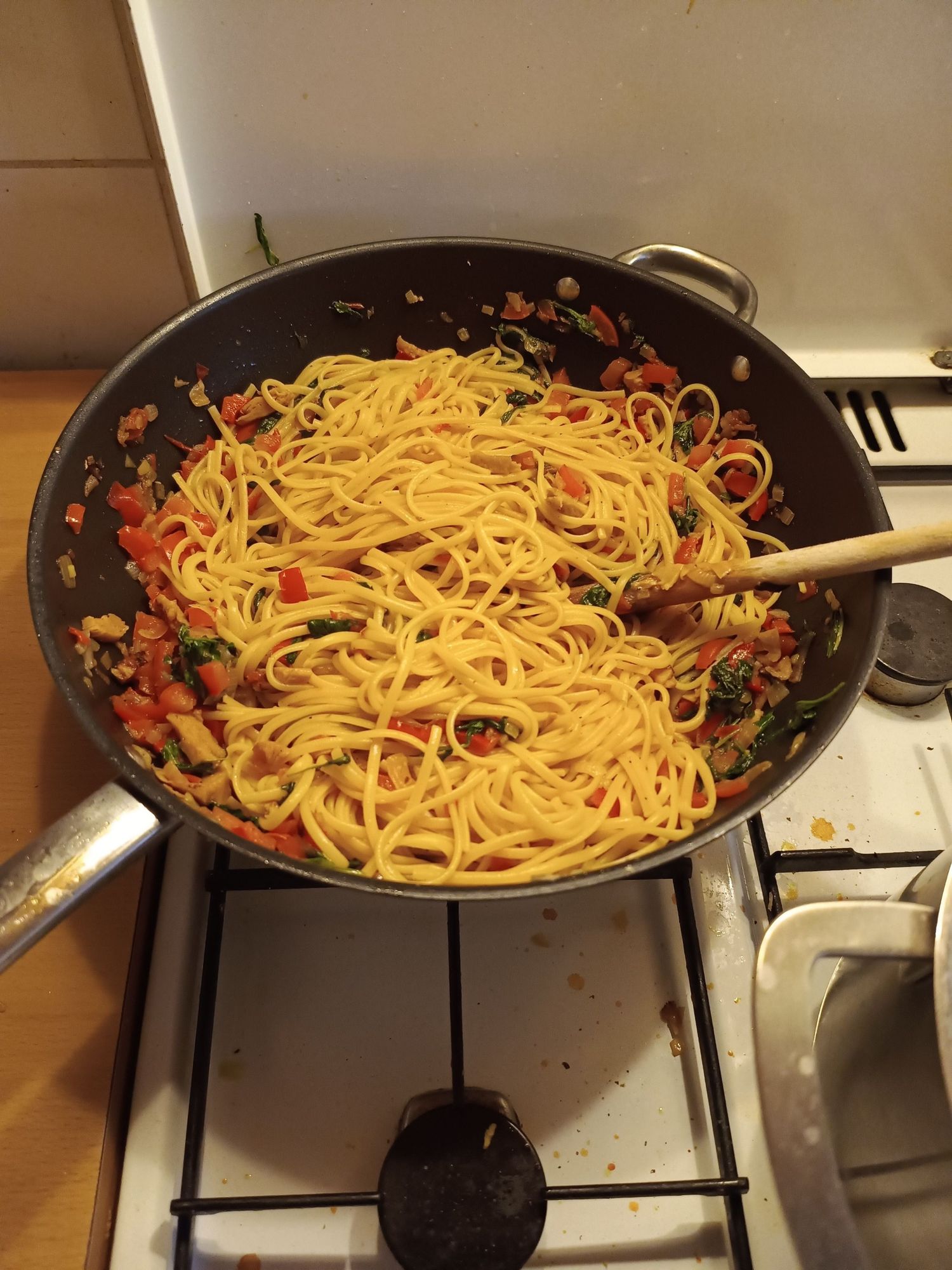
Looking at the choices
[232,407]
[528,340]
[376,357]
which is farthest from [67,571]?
[528,340]

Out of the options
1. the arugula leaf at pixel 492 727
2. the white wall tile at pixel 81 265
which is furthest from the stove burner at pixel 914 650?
the white wall tile at pixel 81 265

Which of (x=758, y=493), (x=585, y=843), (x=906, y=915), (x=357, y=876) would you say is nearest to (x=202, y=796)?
(x=357, y=876)

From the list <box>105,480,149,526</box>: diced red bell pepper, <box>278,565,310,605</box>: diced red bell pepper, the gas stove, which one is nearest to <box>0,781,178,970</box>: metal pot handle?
the gas stove

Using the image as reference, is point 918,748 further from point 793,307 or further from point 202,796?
point 202,796

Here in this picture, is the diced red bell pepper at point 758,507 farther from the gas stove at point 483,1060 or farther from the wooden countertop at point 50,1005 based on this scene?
the wooden countertop at point 50,1005

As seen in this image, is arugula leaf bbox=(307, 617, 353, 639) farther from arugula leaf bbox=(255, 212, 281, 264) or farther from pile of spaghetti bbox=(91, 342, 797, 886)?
arugula leaf bbox=(255, 212, 281, 264)

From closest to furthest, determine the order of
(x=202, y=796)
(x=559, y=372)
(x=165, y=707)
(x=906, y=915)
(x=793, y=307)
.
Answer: (x=906, y=915) → (x=202, y=796) → (x=165, y=707) → (x=559, y=372) → (x=793, y=307)
